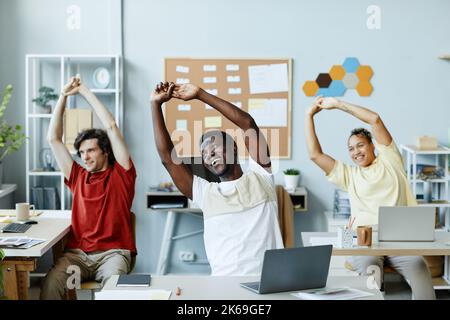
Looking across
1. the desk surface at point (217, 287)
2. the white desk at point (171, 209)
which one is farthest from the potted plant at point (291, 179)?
the desk surface at point (217, 287)

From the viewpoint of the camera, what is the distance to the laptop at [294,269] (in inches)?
106

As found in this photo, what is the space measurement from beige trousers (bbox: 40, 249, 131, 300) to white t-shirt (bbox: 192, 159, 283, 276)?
0.93 m

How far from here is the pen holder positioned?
3.68 meters

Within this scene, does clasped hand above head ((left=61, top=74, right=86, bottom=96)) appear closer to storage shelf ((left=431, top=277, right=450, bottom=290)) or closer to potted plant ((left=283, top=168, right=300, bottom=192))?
potted plant ((left=283, top=168, right=300, bottom=192))

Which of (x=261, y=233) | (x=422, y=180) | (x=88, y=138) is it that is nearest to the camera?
(x=261, y=233)

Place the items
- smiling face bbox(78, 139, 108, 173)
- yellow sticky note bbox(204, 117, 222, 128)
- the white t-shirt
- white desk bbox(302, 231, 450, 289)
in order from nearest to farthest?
the white t-shirt
white desk bbox(302, 231, 450, 289)
smiling face bbox(78, 139, 108, 173)
yellow sticky note bbox(204, 117, 222, 128)

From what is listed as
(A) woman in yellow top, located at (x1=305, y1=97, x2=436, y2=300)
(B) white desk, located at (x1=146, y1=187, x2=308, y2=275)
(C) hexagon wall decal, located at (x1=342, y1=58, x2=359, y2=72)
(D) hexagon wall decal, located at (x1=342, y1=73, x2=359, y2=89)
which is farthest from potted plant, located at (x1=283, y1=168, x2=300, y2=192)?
(A) woman in yellow top, located at (x1=305, y1=97, x2=436, y2=300)

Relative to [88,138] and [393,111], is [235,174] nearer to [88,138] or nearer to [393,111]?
[88,138]

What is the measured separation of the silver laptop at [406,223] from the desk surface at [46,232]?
1673 mm

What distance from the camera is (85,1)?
5.62 metres

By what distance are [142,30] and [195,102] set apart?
663mm

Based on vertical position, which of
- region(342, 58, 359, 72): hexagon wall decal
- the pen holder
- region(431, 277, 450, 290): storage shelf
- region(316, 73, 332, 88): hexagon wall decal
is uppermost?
region(342, 58, 359, 72): hexagon wall decal
